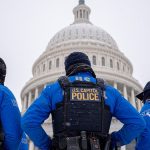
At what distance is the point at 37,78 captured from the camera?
5712 cm

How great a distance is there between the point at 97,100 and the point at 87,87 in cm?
25

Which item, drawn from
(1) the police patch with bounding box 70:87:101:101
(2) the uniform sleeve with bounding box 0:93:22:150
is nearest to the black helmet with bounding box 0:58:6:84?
(2) the uniform sleeve with bounding box 0:93:22:150

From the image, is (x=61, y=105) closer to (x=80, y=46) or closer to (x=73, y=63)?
(x=73, y=63)

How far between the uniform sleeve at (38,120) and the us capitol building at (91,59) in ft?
160

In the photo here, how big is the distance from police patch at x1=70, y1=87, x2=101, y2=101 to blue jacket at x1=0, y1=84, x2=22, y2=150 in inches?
33.5

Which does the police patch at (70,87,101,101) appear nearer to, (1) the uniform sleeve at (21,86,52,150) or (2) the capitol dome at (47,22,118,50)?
(1) the uniform sleeve at (21,86,52,150)

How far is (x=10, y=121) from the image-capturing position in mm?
5230

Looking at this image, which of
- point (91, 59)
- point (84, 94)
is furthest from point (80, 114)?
Answer: point (91, 59)

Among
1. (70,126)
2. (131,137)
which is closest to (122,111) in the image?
(131,137)

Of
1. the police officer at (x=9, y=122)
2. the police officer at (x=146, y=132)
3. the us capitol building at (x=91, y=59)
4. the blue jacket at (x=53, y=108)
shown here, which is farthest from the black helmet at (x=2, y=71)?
the us capitol building at (x=91, y=59)

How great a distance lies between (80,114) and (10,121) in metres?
0.98

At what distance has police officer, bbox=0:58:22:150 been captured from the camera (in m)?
5.18

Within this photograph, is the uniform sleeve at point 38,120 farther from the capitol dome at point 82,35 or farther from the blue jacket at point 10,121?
the capitol dome at point 82,35

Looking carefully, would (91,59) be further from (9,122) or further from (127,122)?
(9,122)
